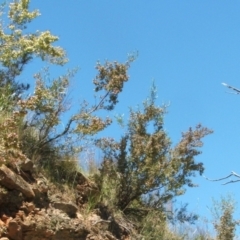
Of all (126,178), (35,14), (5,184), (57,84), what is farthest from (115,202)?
(35,14)

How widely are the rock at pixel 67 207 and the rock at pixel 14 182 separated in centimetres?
58

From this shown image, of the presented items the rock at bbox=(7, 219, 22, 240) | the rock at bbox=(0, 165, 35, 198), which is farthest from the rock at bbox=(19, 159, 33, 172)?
the rock at bbox=(7, 219, 22, 240)

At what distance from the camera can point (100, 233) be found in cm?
1002

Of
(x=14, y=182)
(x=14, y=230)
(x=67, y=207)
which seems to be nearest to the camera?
(x=14, y=230)

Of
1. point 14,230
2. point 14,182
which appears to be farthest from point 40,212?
point 14,230

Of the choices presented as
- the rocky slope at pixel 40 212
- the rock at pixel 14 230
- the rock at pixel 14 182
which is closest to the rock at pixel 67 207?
the rocky slope at pixel 40 212

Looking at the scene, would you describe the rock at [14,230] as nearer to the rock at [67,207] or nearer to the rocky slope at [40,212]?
the rocky slope at [40,212]

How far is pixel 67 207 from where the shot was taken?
971 cm

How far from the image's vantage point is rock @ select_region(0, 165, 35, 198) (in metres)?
8.83

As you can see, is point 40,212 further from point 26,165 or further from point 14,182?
point 26,165

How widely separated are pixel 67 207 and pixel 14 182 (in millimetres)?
1172

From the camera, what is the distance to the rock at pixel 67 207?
9578mm

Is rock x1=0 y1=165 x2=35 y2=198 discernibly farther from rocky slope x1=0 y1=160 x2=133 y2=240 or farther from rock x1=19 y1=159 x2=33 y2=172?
rock x1=19 y1=159 x2=33 y2=172

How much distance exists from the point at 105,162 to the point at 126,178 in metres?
0.53
